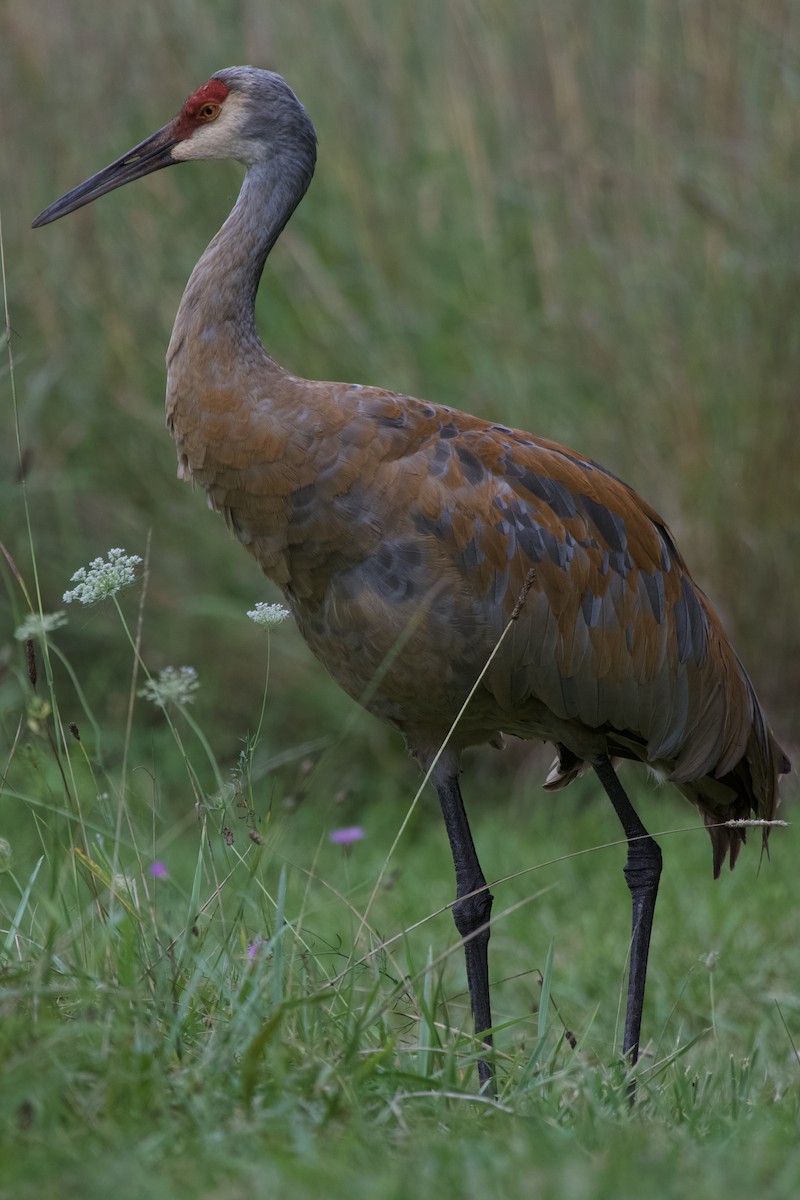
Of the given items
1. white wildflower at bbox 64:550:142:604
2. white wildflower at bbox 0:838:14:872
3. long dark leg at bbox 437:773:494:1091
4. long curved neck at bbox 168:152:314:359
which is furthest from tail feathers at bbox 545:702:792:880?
white wildflower at bbox 0:838:14:872

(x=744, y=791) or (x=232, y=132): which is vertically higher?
(x=232, y=132)

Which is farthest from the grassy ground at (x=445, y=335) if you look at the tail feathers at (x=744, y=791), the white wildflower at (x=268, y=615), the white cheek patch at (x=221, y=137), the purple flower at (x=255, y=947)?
the white wildflower at (x=268, y=615)

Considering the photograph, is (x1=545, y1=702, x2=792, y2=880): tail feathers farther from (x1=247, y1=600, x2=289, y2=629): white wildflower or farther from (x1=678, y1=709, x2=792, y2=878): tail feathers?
(x1=247, y1=600, x2=289, y2=629): white wildflower

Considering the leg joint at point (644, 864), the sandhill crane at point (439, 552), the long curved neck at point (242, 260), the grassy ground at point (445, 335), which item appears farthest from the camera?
the grassy ground at point (445, 335)

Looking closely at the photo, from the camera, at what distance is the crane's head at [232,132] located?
3.95 m

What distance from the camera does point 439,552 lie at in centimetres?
366

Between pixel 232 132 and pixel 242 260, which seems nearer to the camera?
pixel 242 260

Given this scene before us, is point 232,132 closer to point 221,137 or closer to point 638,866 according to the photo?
point 221,137

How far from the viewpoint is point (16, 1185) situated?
2.18 metres

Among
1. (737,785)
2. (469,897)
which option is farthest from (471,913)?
(737,785)

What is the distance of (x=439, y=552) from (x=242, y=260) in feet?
2.79

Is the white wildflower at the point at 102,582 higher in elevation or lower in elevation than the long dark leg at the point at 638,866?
higher

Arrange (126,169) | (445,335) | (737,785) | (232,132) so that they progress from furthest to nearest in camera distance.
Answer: (445,335)
(737,785)
(126,169)
(232,132)

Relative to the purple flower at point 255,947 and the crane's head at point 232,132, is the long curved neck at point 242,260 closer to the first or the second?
the crane's head at point 232,132
